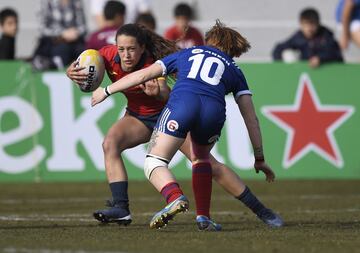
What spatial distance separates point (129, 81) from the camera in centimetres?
940

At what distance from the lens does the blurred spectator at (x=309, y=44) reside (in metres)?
17.3

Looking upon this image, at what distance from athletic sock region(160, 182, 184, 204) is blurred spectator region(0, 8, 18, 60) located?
352 inches

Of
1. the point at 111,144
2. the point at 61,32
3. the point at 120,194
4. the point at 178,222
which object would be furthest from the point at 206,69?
the point at 61,32

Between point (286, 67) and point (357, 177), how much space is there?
189 centimetres

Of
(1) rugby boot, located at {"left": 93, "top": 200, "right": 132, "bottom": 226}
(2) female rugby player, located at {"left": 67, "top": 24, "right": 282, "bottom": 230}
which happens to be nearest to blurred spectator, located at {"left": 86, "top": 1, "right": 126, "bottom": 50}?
(2) female rugby player, located at {"left": 67, "top": 24, "right": 282, "bottom": 230}

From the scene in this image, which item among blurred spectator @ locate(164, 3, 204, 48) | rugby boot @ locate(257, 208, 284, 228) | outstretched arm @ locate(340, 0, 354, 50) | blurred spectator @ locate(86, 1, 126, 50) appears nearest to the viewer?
rugby boot @ locate(257, 208, 284, 228)

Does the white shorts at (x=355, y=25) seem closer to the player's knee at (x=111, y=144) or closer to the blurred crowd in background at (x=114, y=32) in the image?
the blurred crowd in background at (x=114, y=32)

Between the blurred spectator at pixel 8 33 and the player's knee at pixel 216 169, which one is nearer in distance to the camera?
the player's knee at pixel 216 169

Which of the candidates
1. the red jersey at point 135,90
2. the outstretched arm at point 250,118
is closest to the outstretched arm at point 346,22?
the red jersey at point 135,90

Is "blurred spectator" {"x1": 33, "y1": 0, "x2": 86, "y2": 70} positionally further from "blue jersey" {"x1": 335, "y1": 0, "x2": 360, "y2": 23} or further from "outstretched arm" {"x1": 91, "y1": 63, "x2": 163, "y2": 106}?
"outstretched arm" {"x1": 91, "y1": 63, "x2": 163, "y2": 106}

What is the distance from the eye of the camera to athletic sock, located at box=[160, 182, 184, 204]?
9.24m

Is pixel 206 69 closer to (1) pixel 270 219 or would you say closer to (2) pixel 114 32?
(1) pixel 270 219

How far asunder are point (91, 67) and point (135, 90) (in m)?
0.47

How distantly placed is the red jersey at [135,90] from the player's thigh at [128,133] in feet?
0.39
